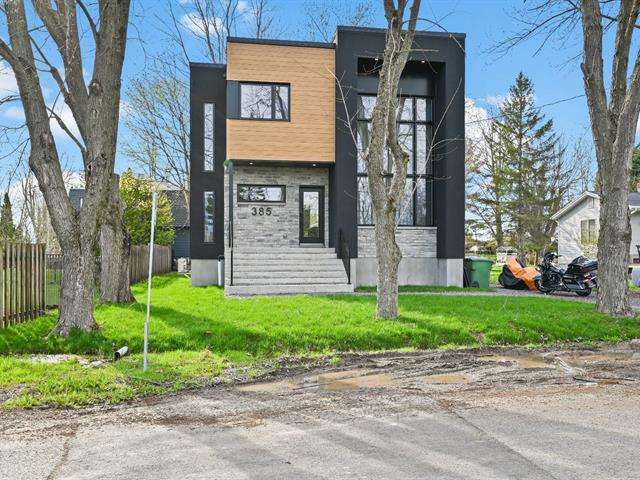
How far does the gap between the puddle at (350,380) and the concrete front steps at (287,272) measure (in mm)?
7422

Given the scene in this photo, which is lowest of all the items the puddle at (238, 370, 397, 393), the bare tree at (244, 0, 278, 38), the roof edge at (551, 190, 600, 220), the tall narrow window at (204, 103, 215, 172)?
the puddle at (238, 370, 397, 393)

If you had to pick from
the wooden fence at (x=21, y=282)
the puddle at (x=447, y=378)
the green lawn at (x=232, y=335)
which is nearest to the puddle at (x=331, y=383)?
the puddle at (x=447, y=378)

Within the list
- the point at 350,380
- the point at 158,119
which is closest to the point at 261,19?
the point at 158,119

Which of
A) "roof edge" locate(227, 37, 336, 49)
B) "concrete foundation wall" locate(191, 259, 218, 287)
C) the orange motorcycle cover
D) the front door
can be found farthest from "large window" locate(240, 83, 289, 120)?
the orange motorcycle cover

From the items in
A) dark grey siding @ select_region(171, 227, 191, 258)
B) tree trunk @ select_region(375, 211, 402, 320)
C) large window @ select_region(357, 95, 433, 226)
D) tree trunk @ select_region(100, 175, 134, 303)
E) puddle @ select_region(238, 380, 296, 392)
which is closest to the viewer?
puddle @ select_region(238, 380, 296, 392)

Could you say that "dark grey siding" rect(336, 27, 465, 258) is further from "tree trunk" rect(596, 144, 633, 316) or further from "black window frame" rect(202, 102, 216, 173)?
"tree trunk" rect(596, 144, 633, 316)

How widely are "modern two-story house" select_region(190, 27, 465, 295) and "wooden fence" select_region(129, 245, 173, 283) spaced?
205cm

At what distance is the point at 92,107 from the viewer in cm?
834

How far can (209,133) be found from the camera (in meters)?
17.6

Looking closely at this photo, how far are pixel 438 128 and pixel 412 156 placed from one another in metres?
1.40

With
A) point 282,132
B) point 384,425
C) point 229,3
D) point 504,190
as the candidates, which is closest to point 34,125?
point 384,425

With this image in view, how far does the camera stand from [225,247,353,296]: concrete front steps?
545 inches

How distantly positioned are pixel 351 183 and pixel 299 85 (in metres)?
3.37

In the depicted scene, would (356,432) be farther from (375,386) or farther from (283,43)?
(283,43)
